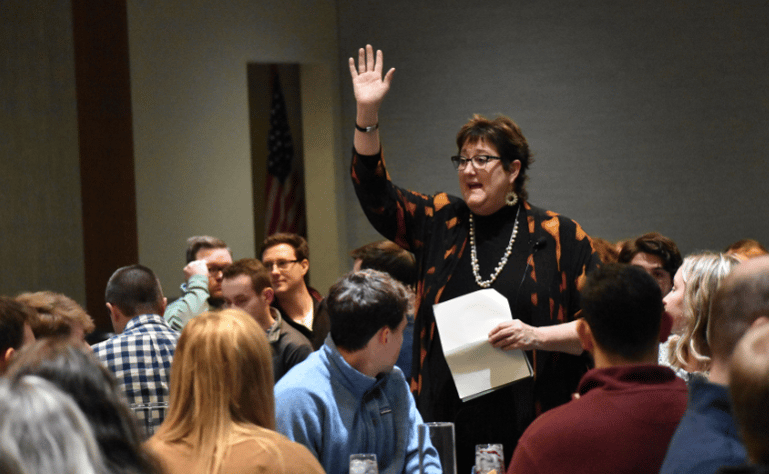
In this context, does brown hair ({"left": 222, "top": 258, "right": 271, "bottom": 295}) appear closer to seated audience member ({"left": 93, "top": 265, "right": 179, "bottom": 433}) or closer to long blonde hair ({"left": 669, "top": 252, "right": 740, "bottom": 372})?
seated audience member ({"left": 93, "top": 265, "right": 179, "bottom": 433})

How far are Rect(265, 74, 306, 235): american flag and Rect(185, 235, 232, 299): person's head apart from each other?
85.4 inches

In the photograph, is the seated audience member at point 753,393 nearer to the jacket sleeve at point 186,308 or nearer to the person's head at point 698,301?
the person's head at point 698,301

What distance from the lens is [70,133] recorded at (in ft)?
19.5

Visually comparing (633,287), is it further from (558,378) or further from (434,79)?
(434,79)

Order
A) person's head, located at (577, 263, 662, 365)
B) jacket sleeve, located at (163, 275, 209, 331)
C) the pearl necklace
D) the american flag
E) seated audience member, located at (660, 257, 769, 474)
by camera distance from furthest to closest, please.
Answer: the american flag, jacket sleeve, located at (163, 275, 209, 331), the pearl necklace, person's head, located at (577, 263, 662, 365), seated audience member, located at (660, 257, 769, 474)

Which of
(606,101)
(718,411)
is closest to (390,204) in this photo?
(718,411)

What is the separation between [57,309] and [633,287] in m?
2.26

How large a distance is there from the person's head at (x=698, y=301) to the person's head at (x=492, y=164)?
0.62 m

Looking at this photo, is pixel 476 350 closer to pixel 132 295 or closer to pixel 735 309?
pixel 735 309

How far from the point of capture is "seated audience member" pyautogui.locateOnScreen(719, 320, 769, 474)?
3.11 ft

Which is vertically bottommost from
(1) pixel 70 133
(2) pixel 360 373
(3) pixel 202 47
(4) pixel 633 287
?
(2) pixel 360 373

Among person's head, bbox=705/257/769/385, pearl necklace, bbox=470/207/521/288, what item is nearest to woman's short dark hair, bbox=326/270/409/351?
pearl necklace, bbox=470/207/521/288

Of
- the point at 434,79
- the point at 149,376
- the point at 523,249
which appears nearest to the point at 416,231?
the point at 523,249

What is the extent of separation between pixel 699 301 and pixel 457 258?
763mm
